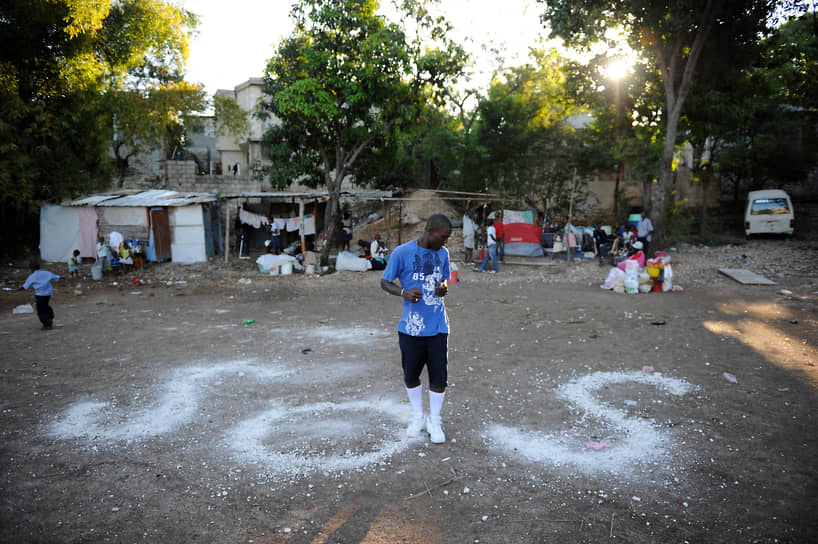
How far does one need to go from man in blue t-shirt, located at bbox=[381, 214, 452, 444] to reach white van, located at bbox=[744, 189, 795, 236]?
18.8 metres

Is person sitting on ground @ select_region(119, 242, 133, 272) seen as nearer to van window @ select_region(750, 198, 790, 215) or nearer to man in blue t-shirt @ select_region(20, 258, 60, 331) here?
man in blue t-shirt @ select_region(20, 258, 60, 331)

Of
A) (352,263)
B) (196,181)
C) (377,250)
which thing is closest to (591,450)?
(352,263)

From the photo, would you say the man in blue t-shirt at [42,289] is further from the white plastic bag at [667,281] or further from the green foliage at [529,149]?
the green foliage at [529,149]

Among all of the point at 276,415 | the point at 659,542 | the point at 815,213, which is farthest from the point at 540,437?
the point at 815,213

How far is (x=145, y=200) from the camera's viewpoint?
16.6 metres

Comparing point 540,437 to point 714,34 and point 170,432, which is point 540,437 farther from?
point 714,34

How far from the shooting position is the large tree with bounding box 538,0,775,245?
41.1 feet

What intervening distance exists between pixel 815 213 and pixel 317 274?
21.7 m

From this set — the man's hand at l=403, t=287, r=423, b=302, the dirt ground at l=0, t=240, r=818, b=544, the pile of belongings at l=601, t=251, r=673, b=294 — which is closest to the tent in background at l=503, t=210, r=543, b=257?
the pile of belongings at l=601, t=251, r=673, b=294

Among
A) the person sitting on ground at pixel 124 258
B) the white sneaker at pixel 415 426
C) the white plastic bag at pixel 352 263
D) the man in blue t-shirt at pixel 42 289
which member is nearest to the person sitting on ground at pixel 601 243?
the white plastic bag at pixel 352 263

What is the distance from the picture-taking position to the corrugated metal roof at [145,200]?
52.8ft

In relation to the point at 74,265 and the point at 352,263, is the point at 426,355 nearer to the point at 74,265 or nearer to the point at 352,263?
the point at 352,263

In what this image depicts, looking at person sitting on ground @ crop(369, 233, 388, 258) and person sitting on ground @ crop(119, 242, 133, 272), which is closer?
person sitting on ground @ crop(119, 242, 133, 272)

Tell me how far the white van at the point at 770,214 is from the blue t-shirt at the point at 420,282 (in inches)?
742
